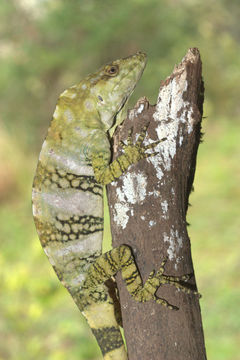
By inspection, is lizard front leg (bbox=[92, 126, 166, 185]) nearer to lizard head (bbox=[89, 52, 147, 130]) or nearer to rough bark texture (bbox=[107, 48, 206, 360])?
rough bark texture (bbox=[107, 48, 206, 360])

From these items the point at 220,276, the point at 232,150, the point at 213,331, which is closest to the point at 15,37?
the point at 232,150

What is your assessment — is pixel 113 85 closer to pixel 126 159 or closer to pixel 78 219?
pixel 126 159

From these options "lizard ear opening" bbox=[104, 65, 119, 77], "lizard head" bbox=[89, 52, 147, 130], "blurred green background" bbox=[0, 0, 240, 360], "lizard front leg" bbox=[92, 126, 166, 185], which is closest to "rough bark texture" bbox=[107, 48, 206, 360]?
"lizard front leg" bbox=[92, 126, 166, 185]

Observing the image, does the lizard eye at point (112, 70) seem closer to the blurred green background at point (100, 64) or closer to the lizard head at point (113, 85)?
→ the lizard head at point (113, 85)

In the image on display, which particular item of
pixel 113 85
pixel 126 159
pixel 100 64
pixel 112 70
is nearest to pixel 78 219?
pixel 126 159

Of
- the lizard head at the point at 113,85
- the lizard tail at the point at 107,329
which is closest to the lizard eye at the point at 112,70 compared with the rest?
the lizard head at the point at 113,85

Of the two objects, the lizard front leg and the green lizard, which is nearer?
the lizard front leg
